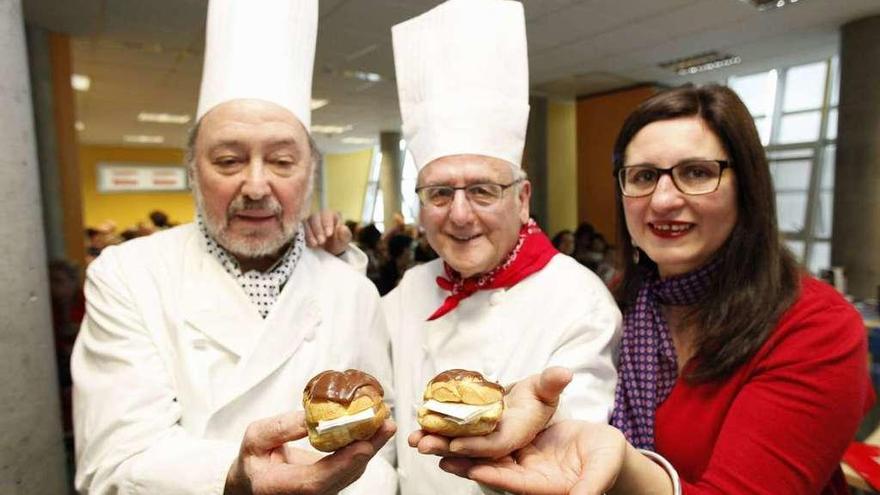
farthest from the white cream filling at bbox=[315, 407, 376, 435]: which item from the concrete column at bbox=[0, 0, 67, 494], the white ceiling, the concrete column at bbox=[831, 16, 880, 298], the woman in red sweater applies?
the concrete column at bbox=[831, 16, 880, 298]

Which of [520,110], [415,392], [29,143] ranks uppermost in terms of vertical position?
[520,110]

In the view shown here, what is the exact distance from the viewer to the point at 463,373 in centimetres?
97

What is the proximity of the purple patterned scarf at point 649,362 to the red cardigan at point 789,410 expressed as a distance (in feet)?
0.33

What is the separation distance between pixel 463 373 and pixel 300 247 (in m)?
0.77

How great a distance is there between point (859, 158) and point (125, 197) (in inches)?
684

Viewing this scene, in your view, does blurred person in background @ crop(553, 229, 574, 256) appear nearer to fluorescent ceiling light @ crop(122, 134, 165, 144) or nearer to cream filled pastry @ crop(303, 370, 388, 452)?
cream filled pastry @ crop(303, 370, 388, 452)

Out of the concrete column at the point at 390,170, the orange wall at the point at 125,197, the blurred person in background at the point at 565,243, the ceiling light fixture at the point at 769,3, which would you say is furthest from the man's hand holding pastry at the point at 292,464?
the orange wall at the point at 125,197

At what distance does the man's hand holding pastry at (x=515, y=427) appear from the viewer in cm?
90

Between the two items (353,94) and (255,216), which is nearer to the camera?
(255,216)

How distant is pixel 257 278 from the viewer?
1.44 m

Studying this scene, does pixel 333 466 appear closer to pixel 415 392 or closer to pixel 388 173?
pixel 415 392

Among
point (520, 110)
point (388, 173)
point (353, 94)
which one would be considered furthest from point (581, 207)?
point (520, 110)

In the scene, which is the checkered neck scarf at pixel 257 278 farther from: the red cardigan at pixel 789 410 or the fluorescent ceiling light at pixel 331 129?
the fluorescent ceiling light at pixel 331 129


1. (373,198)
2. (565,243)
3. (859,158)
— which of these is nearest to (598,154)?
(565,243)
